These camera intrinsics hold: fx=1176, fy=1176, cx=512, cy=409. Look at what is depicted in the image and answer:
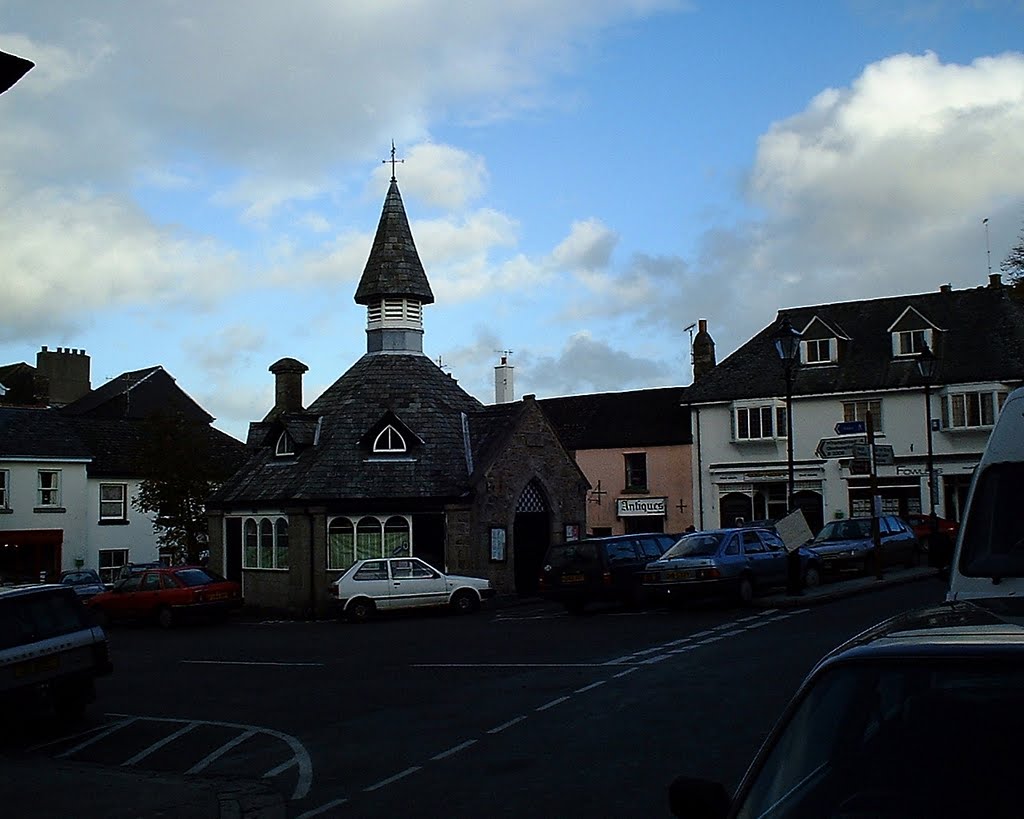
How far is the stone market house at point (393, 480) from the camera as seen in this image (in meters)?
35.6

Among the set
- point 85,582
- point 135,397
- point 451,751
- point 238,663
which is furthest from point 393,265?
point 135,397

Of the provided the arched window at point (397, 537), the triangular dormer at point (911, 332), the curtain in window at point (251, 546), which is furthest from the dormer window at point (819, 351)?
the curtain in window at point (251, 546)

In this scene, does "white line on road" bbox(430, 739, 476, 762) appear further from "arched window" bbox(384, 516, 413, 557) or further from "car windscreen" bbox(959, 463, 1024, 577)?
"arched window" bbox(384, 516, 413, 557)

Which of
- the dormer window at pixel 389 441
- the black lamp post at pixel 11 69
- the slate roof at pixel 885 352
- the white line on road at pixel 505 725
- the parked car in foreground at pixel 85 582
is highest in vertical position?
the slate roof at pixel 885 352

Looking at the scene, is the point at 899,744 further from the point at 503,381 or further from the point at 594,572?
the point at 503,381

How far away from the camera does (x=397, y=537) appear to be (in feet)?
118

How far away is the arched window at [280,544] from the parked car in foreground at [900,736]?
1302 inches

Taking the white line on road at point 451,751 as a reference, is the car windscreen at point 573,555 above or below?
above

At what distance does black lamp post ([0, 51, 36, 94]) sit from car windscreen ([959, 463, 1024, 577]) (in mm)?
8629

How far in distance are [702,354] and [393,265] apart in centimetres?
2350

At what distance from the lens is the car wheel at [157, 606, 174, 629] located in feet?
109

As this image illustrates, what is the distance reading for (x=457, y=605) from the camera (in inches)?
1254

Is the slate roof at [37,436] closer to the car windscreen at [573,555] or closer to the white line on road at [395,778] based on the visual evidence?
the car windscreen at [573,555]

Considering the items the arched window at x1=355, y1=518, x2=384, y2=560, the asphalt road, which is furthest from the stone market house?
the asphalt road
